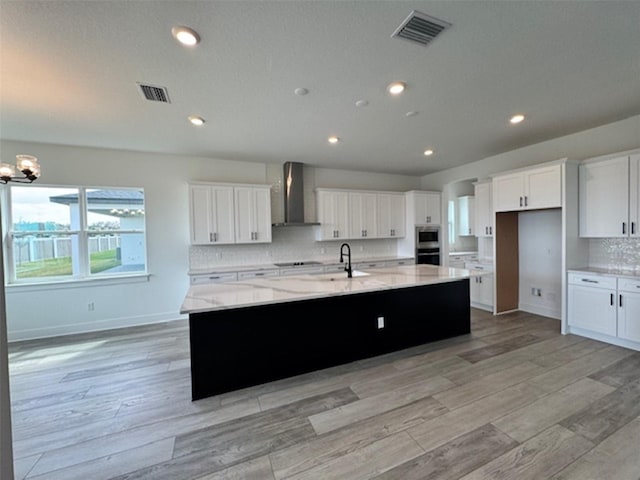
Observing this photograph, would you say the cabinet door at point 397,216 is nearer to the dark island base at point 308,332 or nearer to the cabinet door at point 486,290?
the cabinet door at point 486,290

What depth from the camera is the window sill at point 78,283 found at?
404cm

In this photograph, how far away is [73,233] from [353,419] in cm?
487

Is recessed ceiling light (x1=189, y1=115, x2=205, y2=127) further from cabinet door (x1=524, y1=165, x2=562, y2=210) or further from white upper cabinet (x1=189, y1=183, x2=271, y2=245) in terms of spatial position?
cabinet door (x1=524, y1=165, x2=562, y2=210)

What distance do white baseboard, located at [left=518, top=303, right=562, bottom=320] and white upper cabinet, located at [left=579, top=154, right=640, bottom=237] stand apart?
1.37 metres

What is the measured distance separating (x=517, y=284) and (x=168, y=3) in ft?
19.5

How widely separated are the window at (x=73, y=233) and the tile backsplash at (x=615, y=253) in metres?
6.92

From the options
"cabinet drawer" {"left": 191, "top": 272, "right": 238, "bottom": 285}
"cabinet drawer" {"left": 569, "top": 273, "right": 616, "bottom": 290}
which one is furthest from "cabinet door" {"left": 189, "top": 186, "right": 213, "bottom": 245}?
"cabinet drawer" {"left": 569, "top": 273, "right": 616, "bottom": 290}

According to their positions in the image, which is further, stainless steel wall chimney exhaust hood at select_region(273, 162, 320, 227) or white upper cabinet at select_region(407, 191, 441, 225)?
white upper cabinet at select_region(407, 191, 441, 225)

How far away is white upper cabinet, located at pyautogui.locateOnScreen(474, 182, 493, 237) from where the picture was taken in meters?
4.96

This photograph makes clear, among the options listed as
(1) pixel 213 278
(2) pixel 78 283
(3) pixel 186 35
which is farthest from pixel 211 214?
(3) pixel 186 35

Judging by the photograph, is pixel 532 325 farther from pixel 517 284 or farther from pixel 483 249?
pixel 483 249

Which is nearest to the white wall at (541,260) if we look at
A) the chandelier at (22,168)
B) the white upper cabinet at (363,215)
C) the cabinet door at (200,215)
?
the white upper cabinet at (363,215)

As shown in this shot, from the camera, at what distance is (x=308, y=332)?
9.50 ft

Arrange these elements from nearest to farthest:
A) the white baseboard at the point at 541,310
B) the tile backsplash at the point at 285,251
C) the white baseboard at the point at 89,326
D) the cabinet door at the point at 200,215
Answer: the white baseboard at the point at 89,326, the white baseboard at the point at 541,310, the cabinet door at the point at 200,215, the tile backsplash at the point at 285,251
